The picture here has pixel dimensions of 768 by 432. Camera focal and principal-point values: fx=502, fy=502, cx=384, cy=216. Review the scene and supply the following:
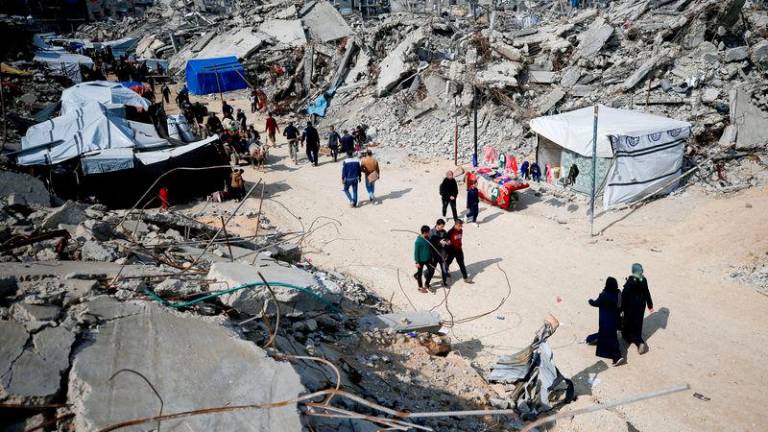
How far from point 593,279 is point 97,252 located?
25.0 feet

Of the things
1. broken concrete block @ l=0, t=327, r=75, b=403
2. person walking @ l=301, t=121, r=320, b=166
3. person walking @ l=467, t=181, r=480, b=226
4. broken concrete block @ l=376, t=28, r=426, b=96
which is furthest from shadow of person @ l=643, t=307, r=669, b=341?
broken concrete block @ l=376, t=28, r=426, b=96

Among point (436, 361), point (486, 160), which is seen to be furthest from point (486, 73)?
point (436, 361)

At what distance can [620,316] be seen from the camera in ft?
22.7

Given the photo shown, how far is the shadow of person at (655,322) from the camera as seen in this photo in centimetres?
724

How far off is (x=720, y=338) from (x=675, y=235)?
3.63m

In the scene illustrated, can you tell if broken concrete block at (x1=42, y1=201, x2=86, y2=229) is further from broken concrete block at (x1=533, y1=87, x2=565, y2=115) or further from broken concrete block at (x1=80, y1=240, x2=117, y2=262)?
broken concrete block at (x1=533, y1=87, x2=565, y2=115)

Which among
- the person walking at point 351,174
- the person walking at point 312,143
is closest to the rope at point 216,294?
the person walking at point 351,174

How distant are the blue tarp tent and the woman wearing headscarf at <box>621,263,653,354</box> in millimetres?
22353

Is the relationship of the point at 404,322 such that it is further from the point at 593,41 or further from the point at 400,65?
the point at 593,41

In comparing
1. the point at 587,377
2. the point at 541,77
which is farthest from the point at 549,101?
the point at 587,377

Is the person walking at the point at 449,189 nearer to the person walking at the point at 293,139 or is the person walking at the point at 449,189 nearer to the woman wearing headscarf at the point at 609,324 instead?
the woman wearing headscarf at the point at 609,324

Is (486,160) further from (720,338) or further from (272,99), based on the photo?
(272,99)

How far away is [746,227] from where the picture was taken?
30.7ft

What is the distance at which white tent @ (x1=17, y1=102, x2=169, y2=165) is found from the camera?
1139 centimetres
